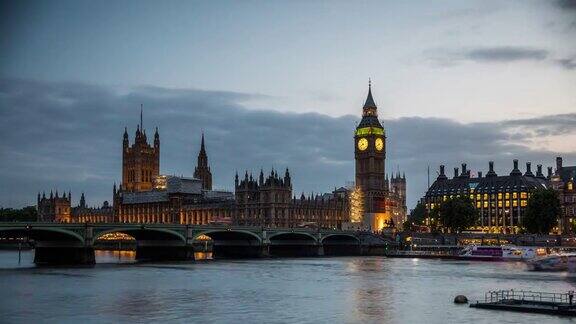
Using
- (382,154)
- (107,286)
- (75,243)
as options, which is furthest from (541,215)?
(107,286)

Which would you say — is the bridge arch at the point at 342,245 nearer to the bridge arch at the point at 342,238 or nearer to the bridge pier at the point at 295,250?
the bridge arch at the point at 342,238

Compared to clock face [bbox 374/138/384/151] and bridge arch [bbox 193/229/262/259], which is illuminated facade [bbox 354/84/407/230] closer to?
clock face [bbox 374/138/384/151]

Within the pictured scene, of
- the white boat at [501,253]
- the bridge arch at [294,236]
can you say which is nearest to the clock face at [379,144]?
the bridge arch at [294,236]

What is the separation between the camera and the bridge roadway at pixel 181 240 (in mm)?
100562

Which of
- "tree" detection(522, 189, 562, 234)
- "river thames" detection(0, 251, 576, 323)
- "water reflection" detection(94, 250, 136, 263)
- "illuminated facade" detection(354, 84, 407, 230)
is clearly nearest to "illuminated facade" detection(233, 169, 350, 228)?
"illuminated facade" detection(354, 84, 407, 230)

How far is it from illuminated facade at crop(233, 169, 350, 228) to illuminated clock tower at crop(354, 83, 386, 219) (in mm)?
8282

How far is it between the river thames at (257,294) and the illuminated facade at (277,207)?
86.2 meters

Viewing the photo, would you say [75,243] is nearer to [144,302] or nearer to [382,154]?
[144,302]

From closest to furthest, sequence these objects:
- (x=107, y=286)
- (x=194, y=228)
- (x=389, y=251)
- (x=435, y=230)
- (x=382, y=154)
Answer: (x=107, y=286), (x=194, y=228), (x=389, y=251), (x=435, y=230), (x=382, y=154)

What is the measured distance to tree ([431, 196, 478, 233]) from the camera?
154125 mm

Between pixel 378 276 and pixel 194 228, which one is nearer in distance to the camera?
pixel 378 276

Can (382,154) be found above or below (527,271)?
above

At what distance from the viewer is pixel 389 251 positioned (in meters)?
143

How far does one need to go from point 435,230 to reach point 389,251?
24.9 metres
